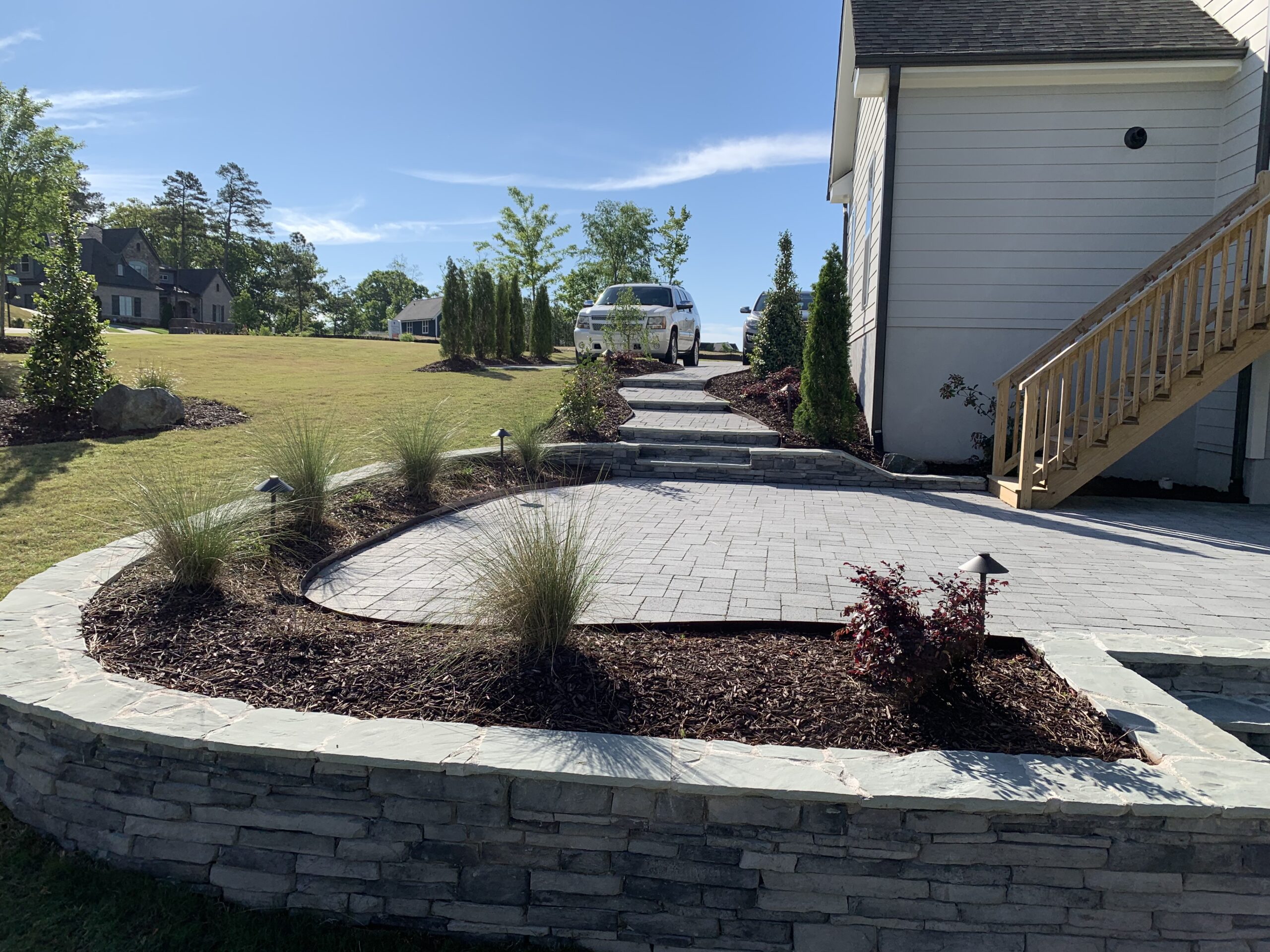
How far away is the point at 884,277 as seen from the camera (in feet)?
32.6

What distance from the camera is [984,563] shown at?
3.21 metres

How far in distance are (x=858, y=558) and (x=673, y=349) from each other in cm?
1302

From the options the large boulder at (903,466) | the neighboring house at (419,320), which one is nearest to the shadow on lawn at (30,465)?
the large boulder at (903,466)

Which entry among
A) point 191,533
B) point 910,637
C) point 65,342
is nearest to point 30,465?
point 65,342

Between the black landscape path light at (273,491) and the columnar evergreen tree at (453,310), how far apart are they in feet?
46.2

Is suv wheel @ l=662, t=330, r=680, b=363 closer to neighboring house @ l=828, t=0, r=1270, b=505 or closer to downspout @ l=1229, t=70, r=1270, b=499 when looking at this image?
neighboring house @ l=828, t=0, r=1270, b=505

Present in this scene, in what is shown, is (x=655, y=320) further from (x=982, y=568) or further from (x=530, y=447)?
(x=982, y=568)

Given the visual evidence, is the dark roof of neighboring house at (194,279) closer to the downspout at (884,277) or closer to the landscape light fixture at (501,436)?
the landscape light fixture at (501,436)

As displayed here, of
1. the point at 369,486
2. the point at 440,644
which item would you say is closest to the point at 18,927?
the point at 440,644

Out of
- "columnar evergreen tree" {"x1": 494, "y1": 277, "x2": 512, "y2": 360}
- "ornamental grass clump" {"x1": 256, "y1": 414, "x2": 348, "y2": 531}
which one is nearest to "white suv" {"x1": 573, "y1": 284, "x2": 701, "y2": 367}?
"columnar evergreen tree" {"x1": 494, "y1": 277, "x2": 512, "y2": 360}

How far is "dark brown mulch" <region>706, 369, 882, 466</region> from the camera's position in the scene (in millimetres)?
9844

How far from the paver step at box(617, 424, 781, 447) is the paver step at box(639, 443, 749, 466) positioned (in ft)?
0.89

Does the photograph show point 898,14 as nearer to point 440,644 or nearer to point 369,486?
point 369,486

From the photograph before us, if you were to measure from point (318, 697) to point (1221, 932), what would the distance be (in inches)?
127
